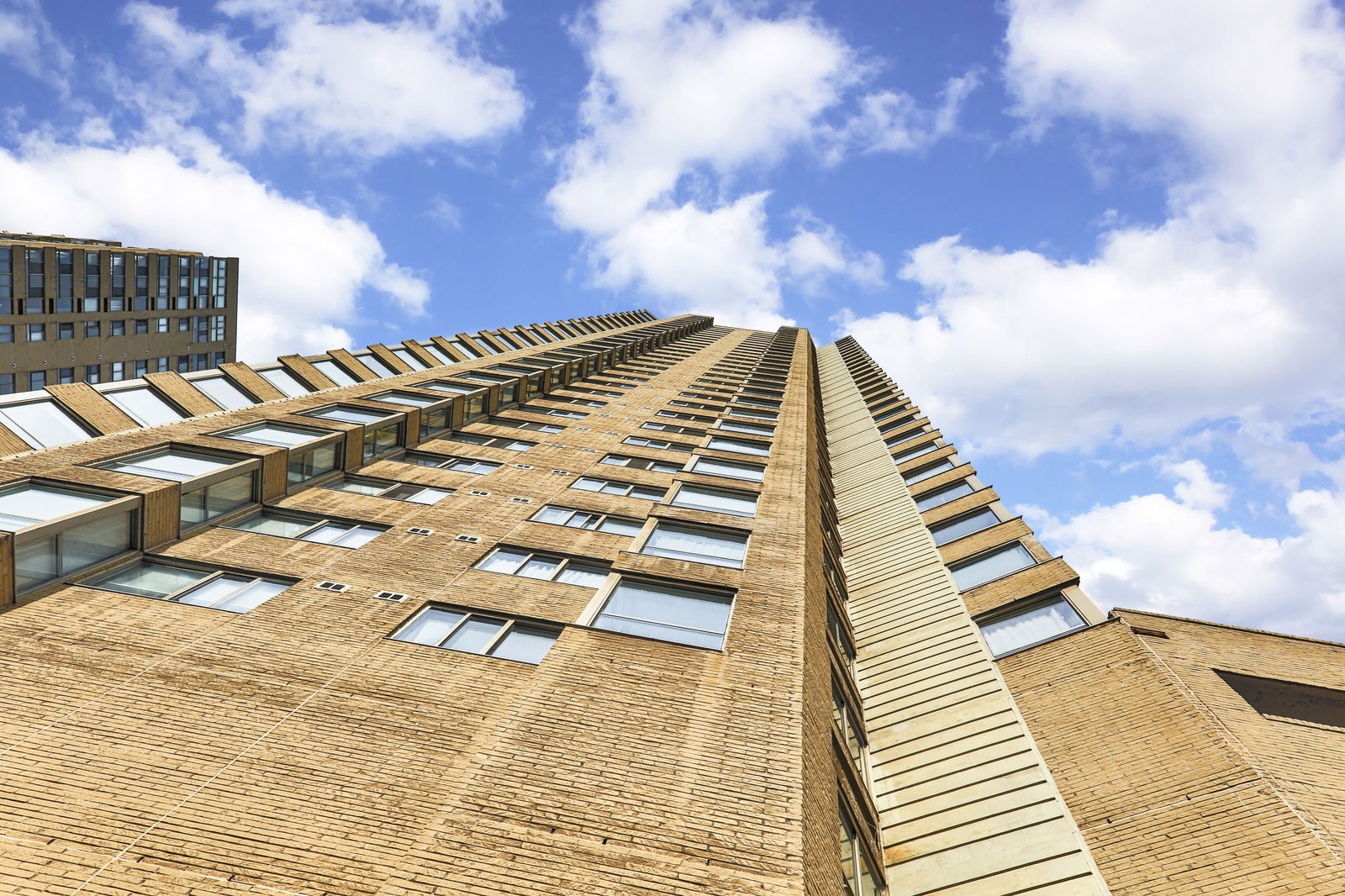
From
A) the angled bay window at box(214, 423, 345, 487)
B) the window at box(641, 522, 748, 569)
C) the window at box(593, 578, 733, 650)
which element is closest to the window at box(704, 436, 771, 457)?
the window at box(641, 522, 748, 569)

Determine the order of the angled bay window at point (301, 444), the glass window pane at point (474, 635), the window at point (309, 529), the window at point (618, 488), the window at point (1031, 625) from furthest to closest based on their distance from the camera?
the window at point (618, 488), the angled bay window at point (301, 444), the window at point (309, 529), the window at point (1031, 625), the glass window pane at point (474, 635)

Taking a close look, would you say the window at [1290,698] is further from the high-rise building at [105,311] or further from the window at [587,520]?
the high-rise building at [105,311]

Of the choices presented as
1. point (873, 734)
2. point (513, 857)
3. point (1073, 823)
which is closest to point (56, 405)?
point (513, 857)

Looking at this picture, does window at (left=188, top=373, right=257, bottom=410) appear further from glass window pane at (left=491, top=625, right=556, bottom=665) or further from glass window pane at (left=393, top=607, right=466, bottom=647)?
A: glass window pane at (left=491, top=625, right=556, bottom=665)

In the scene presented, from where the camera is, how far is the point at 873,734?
52.8 ft

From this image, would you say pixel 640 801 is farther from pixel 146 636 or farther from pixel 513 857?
pixel 146 636

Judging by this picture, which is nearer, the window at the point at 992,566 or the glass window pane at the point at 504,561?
the glass window pane at the point at 504,561

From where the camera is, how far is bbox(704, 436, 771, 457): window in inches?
1073

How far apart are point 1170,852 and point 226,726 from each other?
13913 millimetres

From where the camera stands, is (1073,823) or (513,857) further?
(1073,823)

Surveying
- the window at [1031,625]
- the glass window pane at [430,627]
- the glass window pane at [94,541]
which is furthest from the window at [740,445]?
the glass window pane at [94,541]

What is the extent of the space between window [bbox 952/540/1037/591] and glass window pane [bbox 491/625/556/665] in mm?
12698

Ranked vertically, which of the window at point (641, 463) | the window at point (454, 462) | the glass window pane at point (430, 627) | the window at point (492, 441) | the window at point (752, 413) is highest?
the window at point (752, 413)

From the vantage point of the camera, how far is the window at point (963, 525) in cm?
2522
